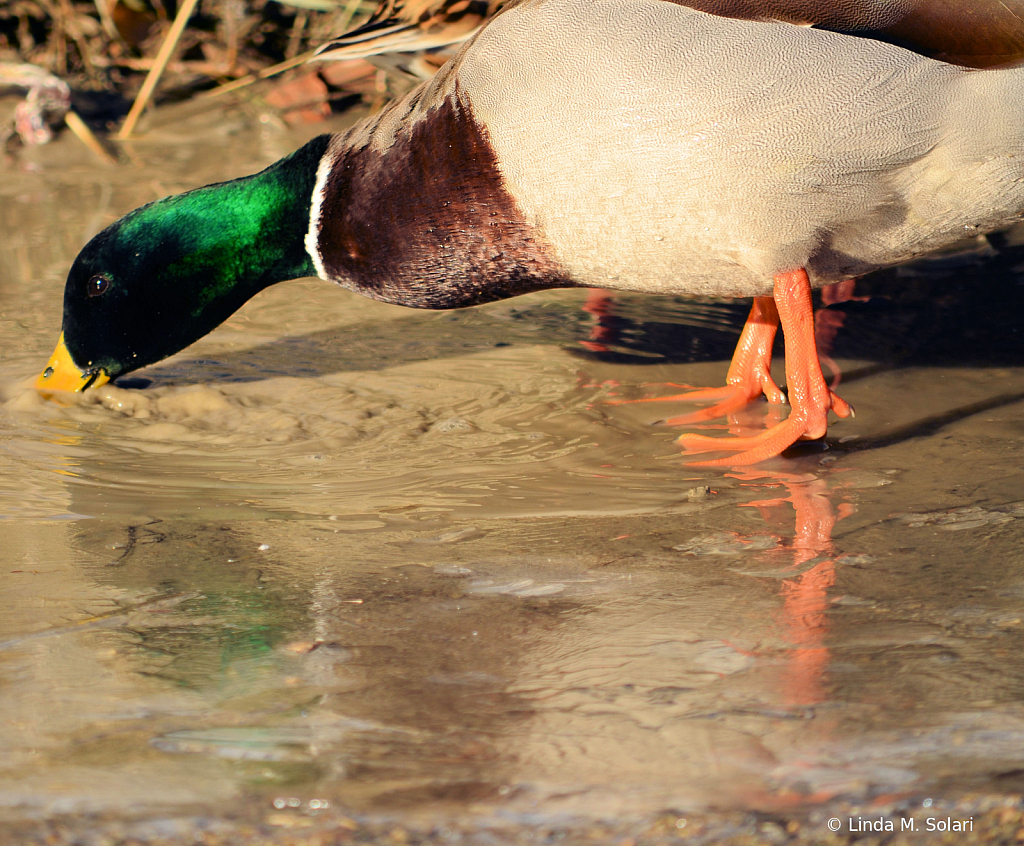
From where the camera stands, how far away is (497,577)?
2.12 metres

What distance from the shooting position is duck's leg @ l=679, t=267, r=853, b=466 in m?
2.90

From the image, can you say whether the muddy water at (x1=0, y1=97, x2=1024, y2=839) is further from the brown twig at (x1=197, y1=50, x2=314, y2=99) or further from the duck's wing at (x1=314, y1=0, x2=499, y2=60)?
the brown twig at (x1=197, y1=50, x2=314, y2=99)

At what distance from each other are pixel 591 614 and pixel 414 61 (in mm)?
2552

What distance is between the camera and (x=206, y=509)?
2541 millimetres

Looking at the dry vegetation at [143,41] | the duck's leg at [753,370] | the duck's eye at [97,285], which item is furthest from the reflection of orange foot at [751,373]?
the dry vegetation at [143,41]

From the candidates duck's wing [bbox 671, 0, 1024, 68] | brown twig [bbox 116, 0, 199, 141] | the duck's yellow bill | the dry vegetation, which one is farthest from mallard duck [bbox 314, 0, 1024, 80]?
the dry vegetation

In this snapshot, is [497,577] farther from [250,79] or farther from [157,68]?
[250,79]

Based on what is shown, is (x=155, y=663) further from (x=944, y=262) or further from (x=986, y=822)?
(x=944, y=262)

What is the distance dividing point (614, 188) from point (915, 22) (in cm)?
86

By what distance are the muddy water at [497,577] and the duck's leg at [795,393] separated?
106 mm

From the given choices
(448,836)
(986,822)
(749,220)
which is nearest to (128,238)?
(749,220)

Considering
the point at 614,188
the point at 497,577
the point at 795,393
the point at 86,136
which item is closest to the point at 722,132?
the point at 614,188

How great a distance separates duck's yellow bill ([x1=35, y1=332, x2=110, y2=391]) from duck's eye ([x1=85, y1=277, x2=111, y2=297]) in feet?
0.66

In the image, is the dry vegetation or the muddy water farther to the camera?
the dry vegetation
